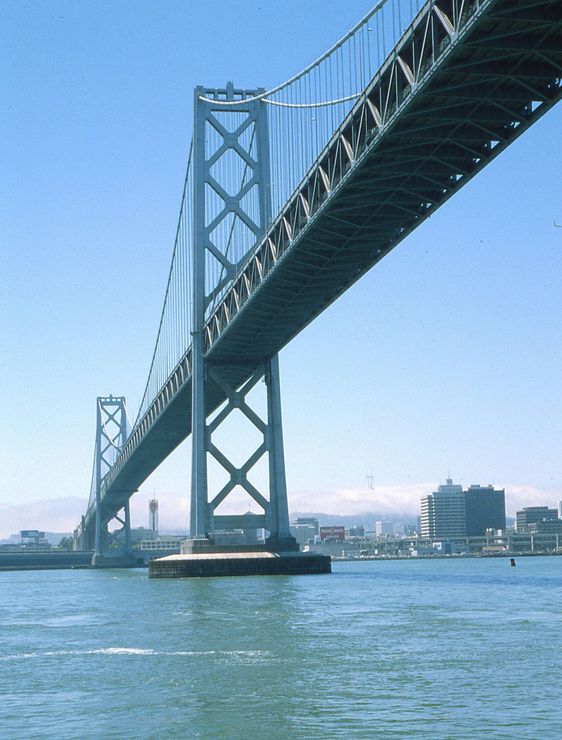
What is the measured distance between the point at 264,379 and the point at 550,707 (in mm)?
36442

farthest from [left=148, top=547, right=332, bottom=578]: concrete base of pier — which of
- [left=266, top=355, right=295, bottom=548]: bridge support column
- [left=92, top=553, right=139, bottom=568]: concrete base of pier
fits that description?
[left=92, top=553, right=139, bottom=568]: concrete base of pier

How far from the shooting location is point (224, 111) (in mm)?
53562

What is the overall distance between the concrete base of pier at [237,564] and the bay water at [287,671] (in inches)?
524

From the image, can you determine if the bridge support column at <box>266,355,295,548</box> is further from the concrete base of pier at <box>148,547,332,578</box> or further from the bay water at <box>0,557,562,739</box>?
the bay water at <box>0,557,562,739</box>

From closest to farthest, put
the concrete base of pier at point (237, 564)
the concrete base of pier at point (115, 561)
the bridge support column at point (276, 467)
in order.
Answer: the concrete base of pier at point (237, 564)
the bridge support column at point (276, 467)
the concrete base of pier at point (115, 561)

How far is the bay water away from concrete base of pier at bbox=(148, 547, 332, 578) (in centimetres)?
1331

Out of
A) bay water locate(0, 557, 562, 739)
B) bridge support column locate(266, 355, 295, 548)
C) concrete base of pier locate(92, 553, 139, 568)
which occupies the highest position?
bridge support column locate(266, 355, 295, 548)

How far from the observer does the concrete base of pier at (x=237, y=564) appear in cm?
4494

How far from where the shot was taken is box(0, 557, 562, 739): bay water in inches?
519

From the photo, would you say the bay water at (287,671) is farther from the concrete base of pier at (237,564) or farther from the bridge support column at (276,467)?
the bridge support column at (276,467)

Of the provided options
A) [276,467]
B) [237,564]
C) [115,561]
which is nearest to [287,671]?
[237,564]

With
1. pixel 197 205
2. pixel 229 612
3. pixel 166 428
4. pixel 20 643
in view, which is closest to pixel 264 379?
pixel 197 205

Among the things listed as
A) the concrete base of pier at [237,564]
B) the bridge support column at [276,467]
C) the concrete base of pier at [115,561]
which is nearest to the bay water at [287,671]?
the concrete base of pier at [237,564]

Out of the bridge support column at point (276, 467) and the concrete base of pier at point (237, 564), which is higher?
the bridge support column at point (276, 467)
